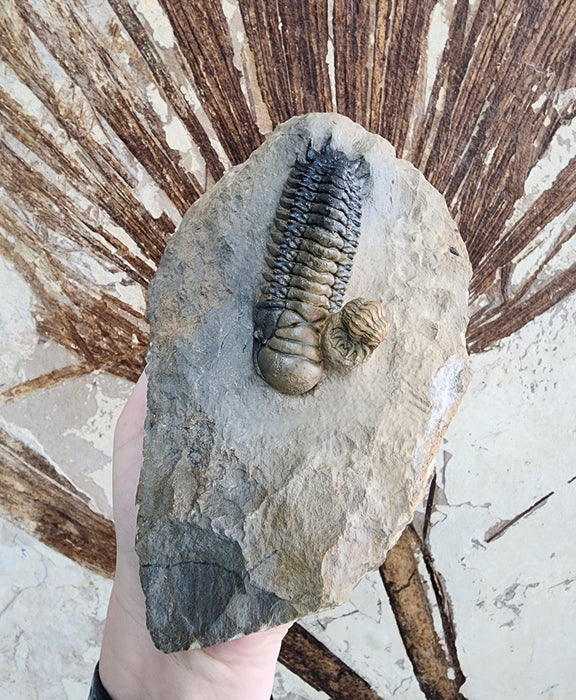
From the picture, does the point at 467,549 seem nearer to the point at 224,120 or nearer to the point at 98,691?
the point at 98,691

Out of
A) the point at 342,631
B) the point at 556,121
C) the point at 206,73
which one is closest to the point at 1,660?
the point at 342,631

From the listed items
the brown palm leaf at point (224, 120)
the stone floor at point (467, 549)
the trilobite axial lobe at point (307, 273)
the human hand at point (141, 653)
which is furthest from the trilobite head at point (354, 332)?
the stone floor at point (467, 549)

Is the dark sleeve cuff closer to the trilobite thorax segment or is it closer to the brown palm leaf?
the brown palm leaf

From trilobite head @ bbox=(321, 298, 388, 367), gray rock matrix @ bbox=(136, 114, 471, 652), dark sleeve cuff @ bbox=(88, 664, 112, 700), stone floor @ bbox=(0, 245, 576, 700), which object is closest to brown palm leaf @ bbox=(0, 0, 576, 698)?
stone floor @ bbox=(0, 245, 576, 700)

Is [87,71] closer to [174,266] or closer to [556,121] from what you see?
[174,266]

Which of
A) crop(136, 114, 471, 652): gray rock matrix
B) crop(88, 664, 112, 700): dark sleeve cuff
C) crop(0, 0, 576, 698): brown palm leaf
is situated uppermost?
crop(0, 0, 576, 698): brown palm leaf
